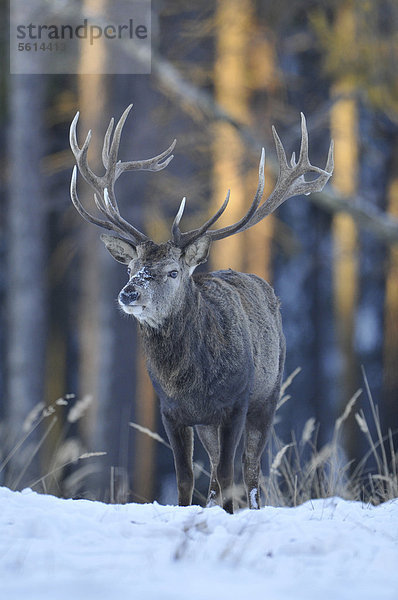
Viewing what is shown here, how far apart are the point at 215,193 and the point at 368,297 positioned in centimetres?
734

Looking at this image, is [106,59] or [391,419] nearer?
[106,59]

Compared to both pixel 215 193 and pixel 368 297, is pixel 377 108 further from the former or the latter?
pixel 368 297

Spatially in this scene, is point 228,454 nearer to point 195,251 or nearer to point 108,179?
point 195,251

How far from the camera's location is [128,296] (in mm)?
5004

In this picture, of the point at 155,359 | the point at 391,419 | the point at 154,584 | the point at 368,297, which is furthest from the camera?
the point at 368,297

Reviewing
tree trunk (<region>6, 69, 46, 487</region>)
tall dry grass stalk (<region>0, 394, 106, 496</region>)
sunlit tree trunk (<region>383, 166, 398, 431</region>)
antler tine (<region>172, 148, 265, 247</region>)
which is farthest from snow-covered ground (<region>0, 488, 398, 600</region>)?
sunlit tree trunk (<region>383, 166, 398, 431</region>)

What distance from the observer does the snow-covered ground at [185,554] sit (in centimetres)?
303

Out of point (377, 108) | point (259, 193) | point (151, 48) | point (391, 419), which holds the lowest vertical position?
point (391, 419)

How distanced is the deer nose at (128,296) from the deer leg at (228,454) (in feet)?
3.19

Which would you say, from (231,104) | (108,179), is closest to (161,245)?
(108,179)

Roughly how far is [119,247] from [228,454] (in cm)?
153

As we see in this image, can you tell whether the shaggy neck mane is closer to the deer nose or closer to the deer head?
the deer head

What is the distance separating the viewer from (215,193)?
11.4 metres

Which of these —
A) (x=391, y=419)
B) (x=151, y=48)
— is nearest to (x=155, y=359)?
(x=151, y=48)
